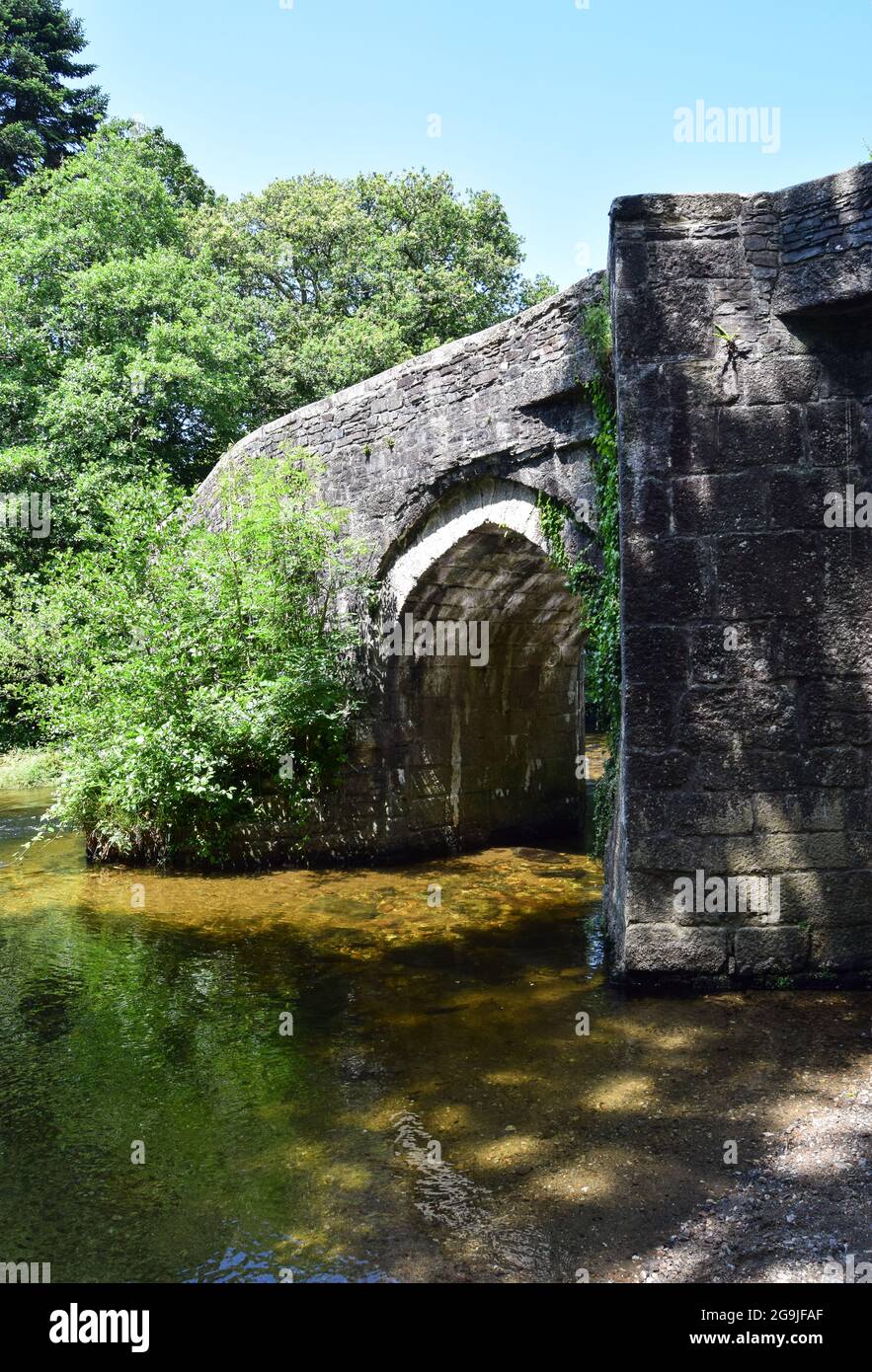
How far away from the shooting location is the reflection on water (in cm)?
270

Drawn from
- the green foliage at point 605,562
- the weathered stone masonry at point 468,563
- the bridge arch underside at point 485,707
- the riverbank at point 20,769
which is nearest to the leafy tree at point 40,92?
the riverbank at point 20,769

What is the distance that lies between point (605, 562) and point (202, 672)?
11.2ft

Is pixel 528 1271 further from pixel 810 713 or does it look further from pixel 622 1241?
pixel 810 713

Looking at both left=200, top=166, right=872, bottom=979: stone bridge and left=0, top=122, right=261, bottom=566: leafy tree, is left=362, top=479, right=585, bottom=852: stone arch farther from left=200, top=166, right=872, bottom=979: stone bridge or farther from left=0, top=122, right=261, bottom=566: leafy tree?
left=0, top=122, right=261, bottom=566: leafy tree

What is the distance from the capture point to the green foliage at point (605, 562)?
18.1 ft

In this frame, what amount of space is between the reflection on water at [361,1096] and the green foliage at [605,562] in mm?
1276

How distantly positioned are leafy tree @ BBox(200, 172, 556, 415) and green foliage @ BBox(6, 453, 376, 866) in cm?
1275

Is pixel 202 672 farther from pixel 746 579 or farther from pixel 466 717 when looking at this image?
pixel 746 579

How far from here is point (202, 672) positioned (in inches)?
300

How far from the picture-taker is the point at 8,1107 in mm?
3611

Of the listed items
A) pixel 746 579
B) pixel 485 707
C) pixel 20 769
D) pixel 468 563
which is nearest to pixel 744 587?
pixel 746 579

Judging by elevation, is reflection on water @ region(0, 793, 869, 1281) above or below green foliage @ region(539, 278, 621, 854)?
below

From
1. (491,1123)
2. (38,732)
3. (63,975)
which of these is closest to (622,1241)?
(491,1123)

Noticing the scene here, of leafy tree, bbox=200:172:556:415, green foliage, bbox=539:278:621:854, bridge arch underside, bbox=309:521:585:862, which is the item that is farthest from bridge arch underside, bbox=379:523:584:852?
leafy tree, bbox=200:172:556:415
